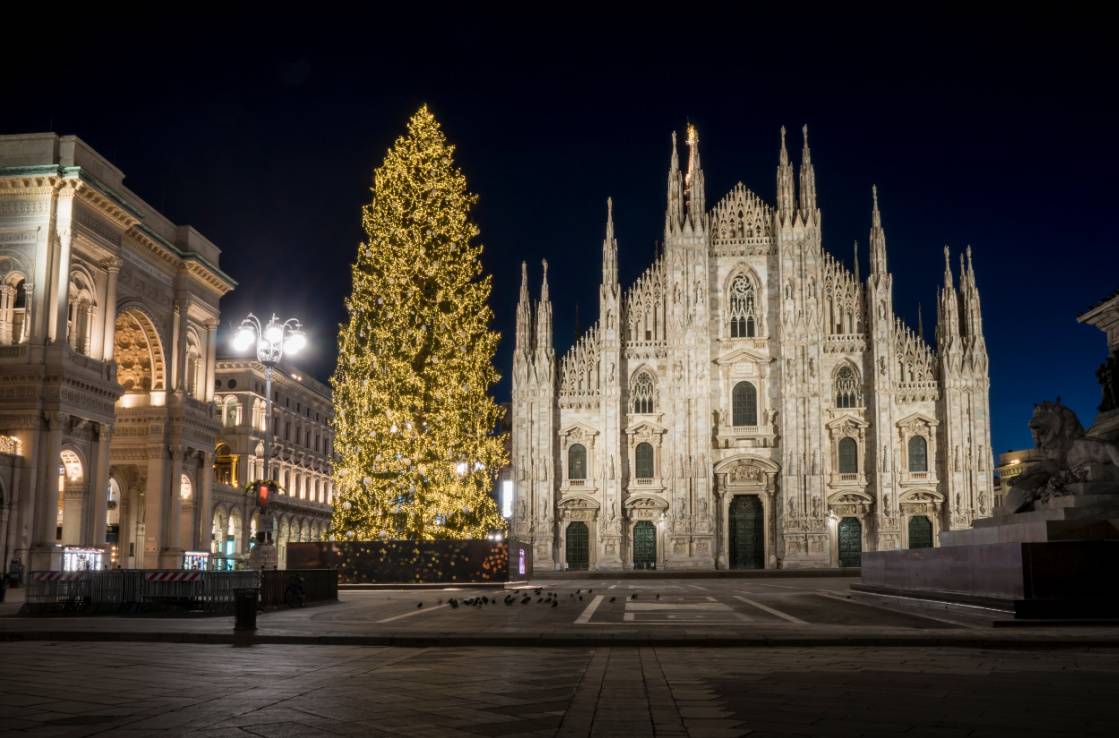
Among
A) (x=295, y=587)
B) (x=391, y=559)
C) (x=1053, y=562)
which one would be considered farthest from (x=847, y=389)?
(x=1053, y=562)

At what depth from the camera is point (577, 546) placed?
55.9m

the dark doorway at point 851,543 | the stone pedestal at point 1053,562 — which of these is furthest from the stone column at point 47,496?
the dark doorway at point 851,543

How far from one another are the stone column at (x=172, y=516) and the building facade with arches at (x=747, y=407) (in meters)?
17.3

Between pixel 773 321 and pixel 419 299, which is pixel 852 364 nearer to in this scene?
pixel 773 321

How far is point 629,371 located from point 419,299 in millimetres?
26584

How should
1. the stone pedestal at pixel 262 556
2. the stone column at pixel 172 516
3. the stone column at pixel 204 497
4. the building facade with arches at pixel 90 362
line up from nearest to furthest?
the stone pedestal at pixel 262 556, the building facade with arches at pixel 90 362, the stone column at pixel 172 516, the stone column at pixel 204 497

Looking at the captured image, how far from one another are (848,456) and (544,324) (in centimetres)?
1754

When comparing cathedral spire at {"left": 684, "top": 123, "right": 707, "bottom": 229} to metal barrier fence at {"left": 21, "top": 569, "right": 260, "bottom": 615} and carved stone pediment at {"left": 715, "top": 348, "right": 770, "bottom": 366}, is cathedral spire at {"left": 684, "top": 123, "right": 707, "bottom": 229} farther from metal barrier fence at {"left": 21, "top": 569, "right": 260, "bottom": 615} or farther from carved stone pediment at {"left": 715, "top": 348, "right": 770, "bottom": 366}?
metal barrier fence at {"left": 21, "top": 569, "right": 260, "bottom": 615}

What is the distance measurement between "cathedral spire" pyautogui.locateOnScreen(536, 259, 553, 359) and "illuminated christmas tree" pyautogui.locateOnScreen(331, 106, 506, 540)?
942 inches

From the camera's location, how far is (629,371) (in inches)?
2238

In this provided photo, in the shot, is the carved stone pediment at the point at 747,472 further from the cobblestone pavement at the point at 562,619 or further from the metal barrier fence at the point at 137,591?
the metal barrier fence at the point at 137,591

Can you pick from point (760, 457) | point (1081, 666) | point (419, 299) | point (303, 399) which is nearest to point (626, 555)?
point (760, 457)

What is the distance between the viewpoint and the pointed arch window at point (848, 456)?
5478 cm

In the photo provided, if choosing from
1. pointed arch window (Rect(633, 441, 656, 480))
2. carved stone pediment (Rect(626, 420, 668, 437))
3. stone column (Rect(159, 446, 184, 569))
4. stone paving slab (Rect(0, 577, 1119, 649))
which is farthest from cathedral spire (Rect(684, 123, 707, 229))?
stone paving slab (Rect(0, 577, 1119, 649))
